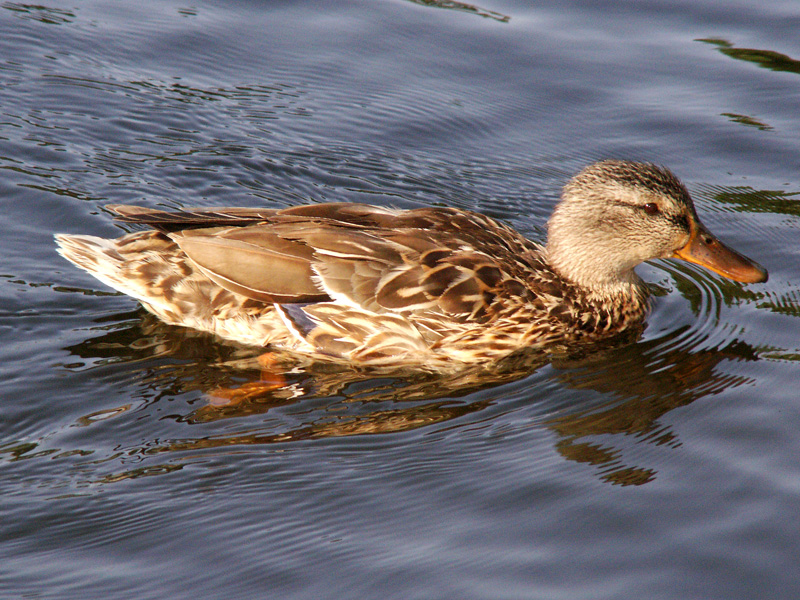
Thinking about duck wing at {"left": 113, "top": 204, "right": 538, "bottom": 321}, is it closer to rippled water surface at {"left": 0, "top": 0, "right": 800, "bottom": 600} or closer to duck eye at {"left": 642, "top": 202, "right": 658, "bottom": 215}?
rippled water surface at {"left": 0, "top": 0, "right": 800, "bottom": 600}

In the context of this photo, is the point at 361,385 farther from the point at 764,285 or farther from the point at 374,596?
the point at 764,285

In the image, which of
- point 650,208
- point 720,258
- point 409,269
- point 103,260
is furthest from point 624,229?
point 103,260

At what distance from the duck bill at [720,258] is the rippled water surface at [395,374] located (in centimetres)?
40

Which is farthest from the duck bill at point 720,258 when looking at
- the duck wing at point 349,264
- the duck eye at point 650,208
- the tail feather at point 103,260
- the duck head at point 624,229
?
the tail feather at point 103,260

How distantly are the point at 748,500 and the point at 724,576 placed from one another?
744 mm

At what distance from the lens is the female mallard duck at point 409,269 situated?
24.1ft

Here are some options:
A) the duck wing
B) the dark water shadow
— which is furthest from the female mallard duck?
the dark water shadow

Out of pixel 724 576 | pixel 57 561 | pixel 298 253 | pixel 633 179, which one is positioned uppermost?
pixel 633 179

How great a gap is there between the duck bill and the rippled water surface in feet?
1.31

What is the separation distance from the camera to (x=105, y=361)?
7262 mm

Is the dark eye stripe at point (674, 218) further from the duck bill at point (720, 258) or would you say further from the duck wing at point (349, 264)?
the duck wing at point (349, 264)

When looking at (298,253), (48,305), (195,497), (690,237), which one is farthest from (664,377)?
(48,305)

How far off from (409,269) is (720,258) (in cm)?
244

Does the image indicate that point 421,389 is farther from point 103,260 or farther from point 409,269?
point 103,260
